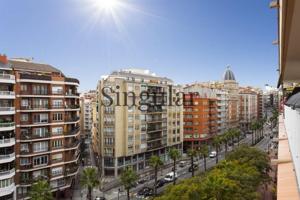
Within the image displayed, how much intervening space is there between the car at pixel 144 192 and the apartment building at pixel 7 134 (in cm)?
2092

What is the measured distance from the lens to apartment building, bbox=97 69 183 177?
7025cm

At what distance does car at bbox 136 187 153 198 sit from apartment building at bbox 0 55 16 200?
20918 mm

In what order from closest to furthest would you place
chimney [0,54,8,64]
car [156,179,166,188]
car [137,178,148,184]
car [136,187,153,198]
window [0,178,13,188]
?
window [0,178,13,188], chimney [0,54,8,64], car [136,187,153,198], car [156,179,166,188], car [137,178,148,184]

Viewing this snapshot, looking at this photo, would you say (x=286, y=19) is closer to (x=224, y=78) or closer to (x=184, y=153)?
(x=184, y=153)

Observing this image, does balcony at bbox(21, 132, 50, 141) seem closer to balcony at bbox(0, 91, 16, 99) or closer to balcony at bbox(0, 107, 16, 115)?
balcony at bbox(0, 107, 16, 115)

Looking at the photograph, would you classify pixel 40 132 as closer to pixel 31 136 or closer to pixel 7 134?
pixel 31 136

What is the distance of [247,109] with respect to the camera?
536ft

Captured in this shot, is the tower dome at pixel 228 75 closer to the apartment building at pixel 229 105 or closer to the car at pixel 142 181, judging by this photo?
the apartment building at pixel 229 105

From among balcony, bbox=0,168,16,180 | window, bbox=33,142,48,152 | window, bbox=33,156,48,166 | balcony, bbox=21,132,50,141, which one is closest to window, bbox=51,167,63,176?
window, bbox=33,156,48,166

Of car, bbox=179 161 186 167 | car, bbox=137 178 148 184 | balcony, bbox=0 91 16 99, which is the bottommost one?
car, bbox=137 178 148 184

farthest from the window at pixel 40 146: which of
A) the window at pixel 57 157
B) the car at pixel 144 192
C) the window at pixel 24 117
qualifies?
the car at pixel 144 192

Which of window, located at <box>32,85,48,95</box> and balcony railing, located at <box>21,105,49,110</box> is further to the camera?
window, located at <box>32,85,48,95</box>

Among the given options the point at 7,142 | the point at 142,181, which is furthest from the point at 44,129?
the point at 142,181

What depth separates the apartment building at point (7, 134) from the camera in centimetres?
4103
